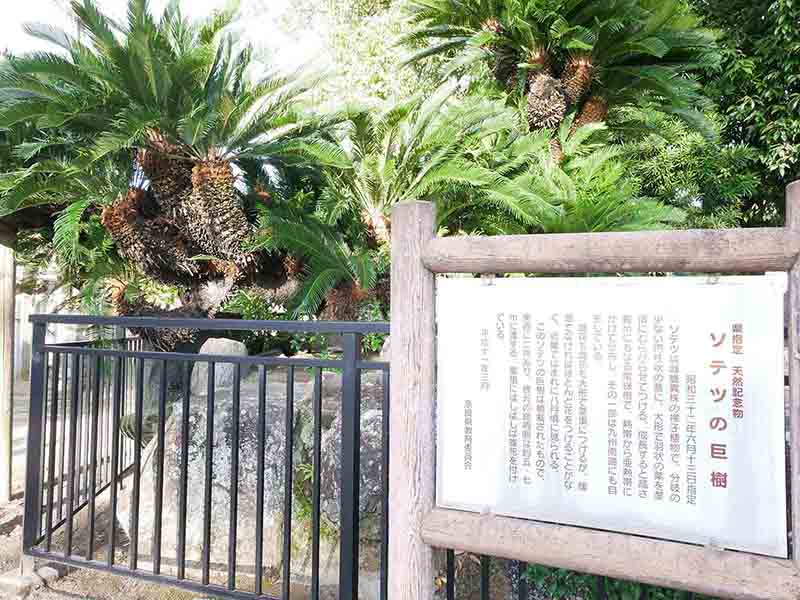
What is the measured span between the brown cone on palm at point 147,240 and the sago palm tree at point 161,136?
1cm

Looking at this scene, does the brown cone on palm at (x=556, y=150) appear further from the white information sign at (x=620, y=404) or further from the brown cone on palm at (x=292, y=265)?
the white information sign at (x=620, y=404)

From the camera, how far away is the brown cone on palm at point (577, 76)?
7.48 metres

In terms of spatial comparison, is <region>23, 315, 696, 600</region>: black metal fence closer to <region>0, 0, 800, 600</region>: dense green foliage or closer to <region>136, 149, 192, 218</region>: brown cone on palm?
<region>0, 0, 800, 600</region>: dense green foliage

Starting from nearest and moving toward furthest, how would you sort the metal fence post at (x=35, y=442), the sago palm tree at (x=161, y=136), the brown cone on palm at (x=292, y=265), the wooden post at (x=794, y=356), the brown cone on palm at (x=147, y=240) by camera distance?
the wooden post at (x=794, y=356) < the metal fence post at (x=35, y=442) < the sago palm tree at (x=161, y=136) < the brown cone on palm at (x=147, y=240) < the brown cone on palm at (x=292, y=265)

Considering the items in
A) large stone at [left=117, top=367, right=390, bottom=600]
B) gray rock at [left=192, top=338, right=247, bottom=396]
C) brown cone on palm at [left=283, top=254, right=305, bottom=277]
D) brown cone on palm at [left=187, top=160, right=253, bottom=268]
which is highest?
brown cone on palm at [left=187, top=160, right=253, bottom=268]

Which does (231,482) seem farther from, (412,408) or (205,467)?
(412,408)

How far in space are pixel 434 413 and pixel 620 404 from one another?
57cm

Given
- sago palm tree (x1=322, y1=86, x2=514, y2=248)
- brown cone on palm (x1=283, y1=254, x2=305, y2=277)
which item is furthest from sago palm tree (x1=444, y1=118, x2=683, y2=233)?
brown cone on palm (x1=283, y1=254, x2=305, y2=277)

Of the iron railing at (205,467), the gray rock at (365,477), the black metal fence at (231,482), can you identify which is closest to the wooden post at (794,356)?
Result: the black metal fence at (231,482)

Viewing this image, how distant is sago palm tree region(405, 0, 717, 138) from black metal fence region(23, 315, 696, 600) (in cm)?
515

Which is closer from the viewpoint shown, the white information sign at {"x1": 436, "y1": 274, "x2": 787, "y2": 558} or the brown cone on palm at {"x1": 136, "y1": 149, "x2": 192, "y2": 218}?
the white information sign at {"x1": 436, "y1": 274, "x2": 787, "y2": 558}

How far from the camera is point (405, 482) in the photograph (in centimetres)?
184

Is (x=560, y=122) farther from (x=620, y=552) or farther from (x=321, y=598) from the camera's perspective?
(x=620, y=552)

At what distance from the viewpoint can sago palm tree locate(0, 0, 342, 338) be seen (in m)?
5.05
